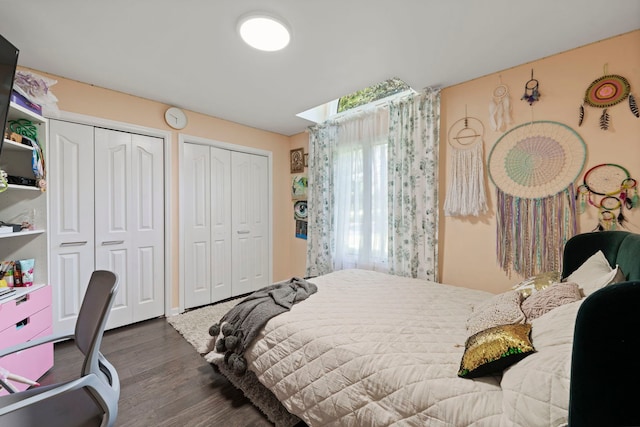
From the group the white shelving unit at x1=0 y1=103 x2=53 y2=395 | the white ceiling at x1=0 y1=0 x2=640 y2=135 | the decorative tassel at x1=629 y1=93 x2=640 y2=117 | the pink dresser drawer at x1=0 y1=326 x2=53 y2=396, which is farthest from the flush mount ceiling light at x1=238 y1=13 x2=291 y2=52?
the pink dresser drawer at x1=0 y1=326 x2=53 y2=396

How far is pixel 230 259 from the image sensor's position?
3.63m

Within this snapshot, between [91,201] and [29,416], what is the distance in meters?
2.15

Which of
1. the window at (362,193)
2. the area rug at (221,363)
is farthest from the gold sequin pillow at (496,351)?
the window at (362,193)

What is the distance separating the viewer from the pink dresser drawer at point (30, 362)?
158cm

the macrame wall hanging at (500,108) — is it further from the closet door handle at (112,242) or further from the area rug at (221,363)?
the closet door handle at (112,242)

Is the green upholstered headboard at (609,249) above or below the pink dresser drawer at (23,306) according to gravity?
above

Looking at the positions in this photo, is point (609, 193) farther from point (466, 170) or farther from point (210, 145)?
point (210, 145)

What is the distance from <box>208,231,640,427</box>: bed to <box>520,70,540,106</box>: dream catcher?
113cm

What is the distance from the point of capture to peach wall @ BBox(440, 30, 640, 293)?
1767 millimetres

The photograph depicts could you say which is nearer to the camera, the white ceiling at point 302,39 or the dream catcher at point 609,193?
the white ceiling at point 302,39

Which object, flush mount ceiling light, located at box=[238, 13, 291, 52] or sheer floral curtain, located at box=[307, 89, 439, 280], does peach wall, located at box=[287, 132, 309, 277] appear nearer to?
sheer floral curtain, located at box=[307, 89, 439, 280]

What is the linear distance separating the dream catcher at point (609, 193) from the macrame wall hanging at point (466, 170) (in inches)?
25.7

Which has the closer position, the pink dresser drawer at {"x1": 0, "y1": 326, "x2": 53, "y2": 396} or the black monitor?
the black monitor

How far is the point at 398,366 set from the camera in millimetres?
1118
